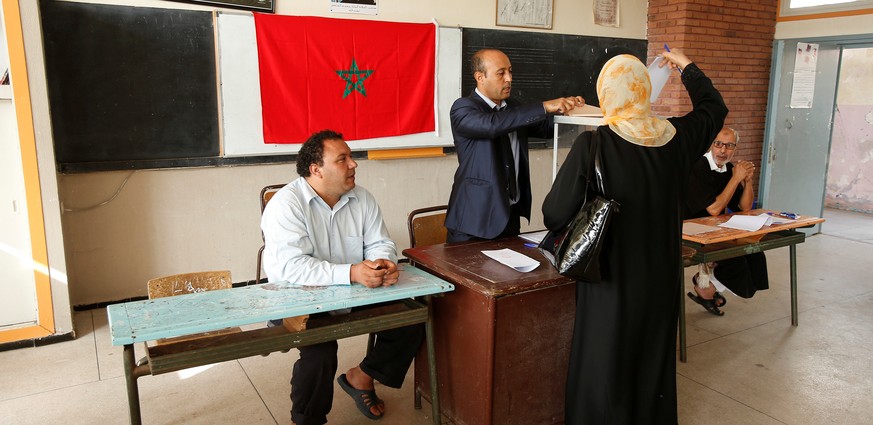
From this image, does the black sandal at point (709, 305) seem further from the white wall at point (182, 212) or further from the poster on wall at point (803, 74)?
the poster on wall at point (803, 74)

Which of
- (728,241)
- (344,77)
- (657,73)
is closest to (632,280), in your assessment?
(657,73)

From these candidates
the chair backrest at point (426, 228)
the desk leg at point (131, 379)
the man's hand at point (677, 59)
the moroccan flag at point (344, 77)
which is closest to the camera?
the desk leg at point (131, 379)

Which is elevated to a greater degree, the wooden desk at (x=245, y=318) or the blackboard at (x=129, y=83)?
the blackboard at (x=129, y=83)

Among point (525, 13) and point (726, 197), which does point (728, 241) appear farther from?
point (525, 13)

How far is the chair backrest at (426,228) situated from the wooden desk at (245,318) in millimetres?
795

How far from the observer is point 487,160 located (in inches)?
117

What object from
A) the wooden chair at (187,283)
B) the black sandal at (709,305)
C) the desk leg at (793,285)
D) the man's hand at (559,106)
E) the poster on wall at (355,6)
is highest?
the poster on wall at (355,6)

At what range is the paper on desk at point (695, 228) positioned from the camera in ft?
10.9

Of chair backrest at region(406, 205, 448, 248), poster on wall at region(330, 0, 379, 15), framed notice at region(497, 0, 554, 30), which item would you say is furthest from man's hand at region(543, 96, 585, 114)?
framed notice at region(497, 0, 554, 30)

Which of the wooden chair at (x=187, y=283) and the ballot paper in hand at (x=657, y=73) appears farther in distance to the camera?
the ballot paper in hand at (x=657, y=73)

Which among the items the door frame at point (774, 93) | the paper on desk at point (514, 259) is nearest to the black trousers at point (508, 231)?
the paper on desk at point (514, 259)

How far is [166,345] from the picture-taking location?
2.09 m

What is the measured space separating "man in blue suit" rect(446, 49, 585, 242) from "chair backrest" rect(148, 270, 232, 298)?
1111 mm

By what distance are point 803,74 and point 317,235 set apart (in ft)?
19.3
